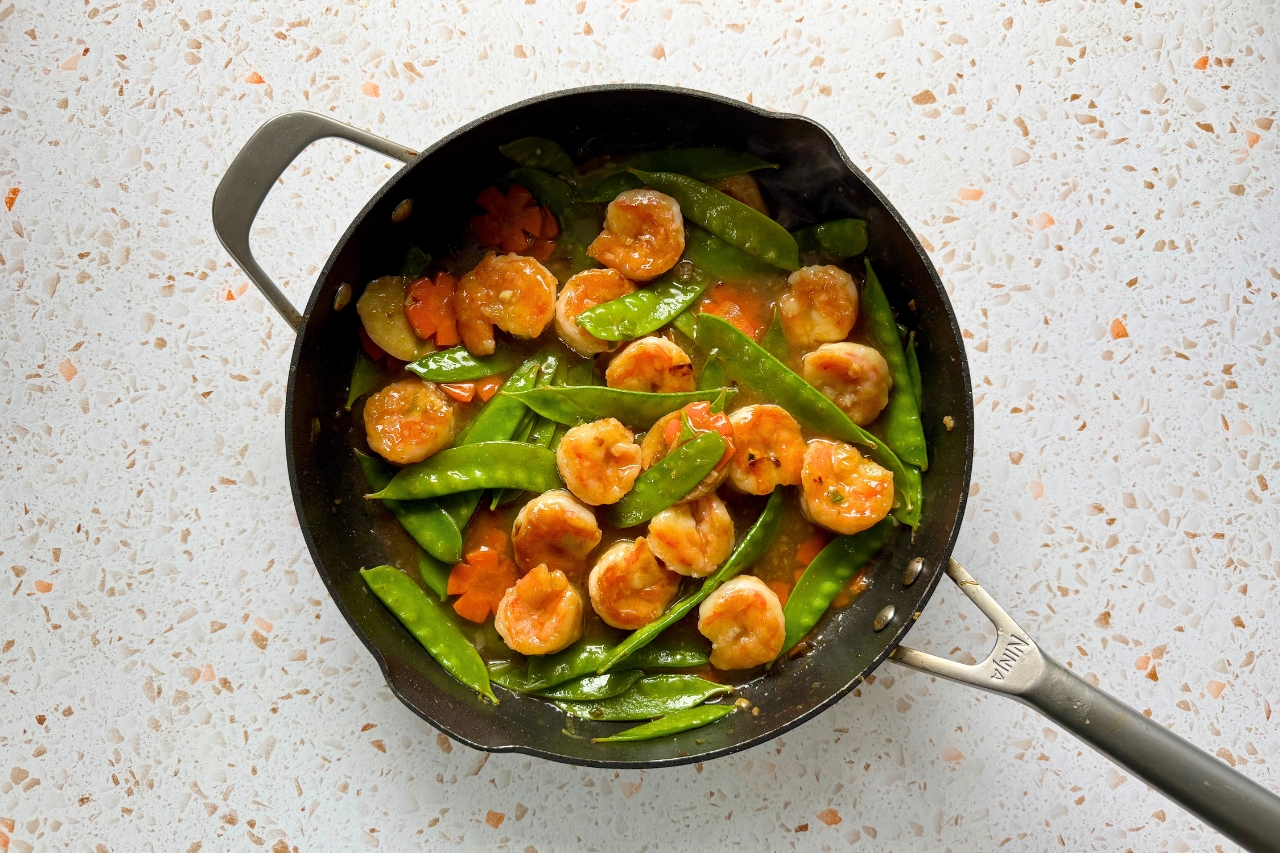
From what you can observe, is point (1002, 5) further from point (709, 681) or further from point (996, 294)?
point (709, 681)

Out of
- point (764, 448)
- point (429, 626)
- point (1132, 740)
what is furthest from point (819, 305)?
point (429, 626)

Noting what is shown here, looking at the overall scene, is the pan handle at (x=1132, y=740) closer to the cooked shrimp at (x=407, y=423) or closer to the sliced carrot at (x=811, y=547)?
the sliced carrot at (x=811, y=547)

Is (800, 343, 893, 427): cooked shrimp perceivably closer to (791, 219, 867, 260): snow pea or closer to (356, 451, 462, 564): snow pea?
(791, 219, 867, 260): snow pea

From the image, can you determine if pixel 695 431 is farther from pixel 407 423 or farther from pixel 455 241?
pixel 455 241

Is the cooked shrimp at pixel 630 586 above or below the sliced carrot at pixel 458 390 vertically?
below

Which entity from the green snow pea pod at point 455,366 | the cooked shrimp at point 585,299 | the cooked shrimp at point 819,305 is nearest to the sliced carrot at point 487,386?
the green snow pea pod at point 455,366

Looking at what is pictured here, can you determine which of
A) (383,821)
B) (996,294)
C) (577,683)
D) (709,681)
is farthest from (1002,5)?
(383,821)
